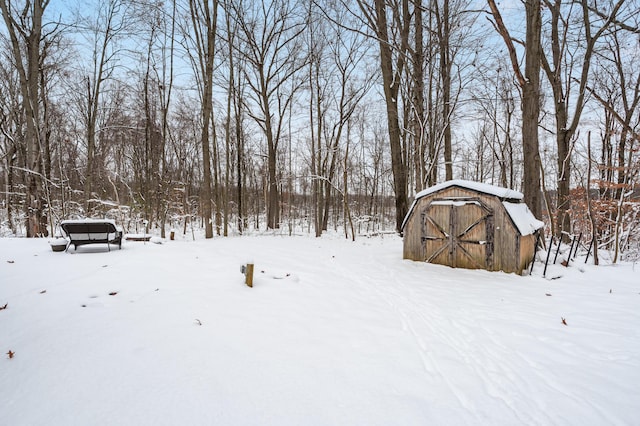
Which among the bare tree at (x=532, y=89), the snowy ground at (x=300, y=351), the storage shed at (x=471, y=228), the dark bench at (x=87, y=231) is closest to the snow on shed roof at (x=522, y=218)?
the storage shed at (x=471, y=228)

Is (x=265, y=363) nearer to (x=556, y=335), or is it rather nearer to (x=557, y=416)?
(x=557, y=416)

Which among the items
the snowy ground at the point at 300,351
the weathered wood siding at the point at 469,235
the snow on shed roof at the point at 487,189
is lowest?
the snowy ground at the point at 300,351

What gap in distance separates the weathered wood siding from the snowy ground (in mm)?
1389

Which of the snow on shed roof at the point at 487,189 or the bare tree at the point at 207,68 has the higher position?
the bare tree at the point at 207,68

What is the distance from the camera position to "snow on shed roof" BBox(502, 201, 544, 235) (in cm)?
653

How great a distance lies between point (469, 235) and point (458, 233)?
0.88 feet

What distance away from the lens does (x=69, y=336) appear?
A: 262 centimetres

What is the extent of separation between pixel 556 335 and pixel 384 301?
227cm

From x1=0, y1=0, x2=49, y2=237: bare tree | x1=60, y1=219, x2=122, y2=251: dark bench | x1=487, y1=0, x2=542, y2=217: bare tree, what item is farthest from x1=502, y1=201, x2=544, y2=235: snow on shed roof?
x1=0, y1=0, x2=49, y2=237: bare tree

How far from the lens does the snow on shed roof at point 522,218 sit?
653 centimetres

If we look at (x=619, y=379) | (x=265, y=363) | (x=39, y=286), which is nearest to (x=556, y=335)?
(x=619, y=379)

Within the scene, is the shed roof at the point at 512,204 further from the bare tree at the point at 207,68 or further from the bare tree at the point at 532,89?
the bare tree at the point at 207,68

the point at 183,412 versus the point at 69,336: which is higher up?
the point at 69,336

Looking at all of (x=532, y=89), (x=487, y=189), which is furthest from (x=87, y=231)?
(x=532, y=89)
